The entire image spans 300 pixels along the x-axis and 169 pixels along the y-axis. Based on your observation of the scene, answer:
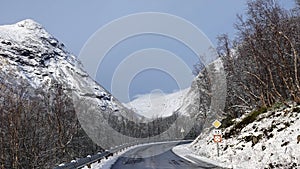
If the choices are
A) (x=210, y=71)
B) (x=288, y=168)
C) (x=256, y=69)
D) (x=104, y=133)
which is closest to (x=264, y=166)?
(x=288, y=168)

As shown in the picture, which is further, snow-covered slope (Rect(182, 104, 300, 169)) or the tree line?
the tree line

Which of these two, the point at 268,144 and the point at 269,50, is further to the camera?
the point at 269,50

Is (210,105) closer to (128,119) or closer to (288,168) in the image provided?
(288,168)

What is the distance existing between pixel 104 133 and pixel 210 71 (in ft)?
130

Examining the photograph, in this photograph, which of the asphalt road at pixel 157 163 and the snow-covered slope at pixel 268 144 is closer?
the snow-covered slope at pixel 268 144

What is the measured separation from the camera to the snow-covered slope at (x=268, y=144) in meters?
15.5

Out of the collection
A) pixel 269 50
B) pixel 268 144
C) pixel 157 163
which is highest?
pixel 269 50

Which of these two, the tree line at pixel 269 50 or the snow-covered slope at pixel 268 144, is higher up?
the tree line at pixel 269 50

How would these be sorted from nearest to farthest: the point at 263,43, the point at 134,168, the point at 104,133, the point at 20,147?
the point at 134,168, the point at 263,43, the point at 20,147, the point at 104,133

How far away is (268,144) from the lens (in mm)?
→ 19359

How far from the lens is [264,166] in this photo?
52.5 ft

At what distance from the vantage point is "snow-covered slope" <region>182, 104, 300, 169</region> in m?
15.5

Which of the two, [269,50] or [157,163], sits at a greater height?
[269,50]

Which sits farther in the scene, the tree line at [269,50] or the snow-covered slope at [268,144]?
the tree line at [269,50]
